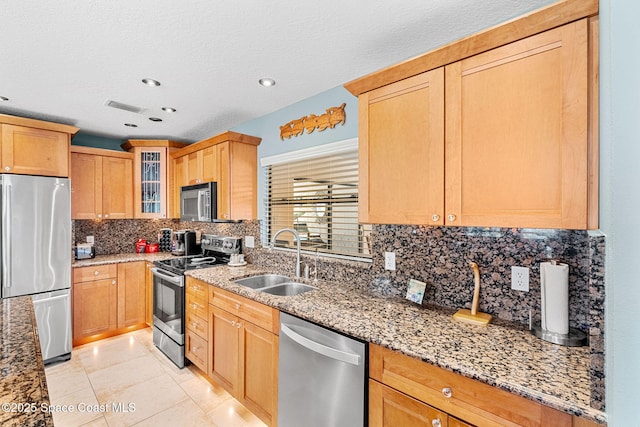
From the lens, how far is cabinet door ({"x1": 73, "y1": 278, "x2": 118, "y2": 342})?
3164 mm

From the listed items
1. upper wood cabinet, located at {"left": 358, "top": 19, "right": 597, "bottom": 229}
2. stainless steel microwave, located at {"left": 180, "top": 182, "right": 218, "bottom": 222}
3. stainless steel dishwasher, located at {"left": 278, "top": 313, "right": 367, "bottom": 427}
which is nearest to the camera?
upper wood cabinet, located at {"left": 358, "top": 19, "right": 597, "bottom": 229}

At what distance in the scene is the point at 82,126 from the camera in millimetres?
3324

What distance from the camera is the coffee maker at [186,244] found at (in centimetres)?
368

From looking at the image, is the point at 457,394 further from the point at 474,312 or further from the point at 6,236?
the point at 6,236

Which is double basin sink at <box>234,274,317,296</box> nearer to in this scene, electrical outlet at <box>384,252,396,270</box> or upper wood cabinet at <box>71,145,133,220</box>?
electrical outlet at <box>384,252,396,270</box>

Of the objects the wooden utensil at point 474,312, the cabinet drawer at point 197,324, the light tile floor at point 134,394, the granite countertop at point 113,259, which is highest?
the wooden utensil at point 474,312

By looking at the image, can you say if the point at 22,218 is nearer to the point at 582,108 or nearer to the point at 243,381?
the point at 243,381

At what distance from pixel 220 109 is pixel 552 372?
294 cm

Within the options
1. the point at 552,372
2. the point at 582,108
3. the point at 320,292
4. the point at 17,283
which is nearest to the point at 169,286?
the point at 17,283

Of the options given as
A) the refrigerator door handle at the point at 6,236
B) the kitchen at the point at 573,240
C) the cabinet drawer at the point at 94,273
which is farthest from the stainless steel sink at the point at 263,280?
the refrigerator door handle at the point at 6,236

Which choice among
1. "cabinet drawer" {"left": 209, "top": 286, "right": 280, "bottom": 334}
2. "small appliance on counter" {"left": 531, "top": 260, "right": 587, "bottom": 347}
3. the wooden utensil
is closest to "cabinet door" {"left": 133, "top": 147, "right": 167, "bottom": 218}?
"cabinet drawer" {"left": 209, "top": 286, "right": 280, "bottom": 334}

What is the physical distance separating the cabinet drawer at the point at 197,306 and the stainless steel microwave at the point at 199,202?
0.82m

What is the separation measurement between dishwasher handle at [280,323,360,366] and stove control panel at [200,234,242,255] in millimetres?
1632

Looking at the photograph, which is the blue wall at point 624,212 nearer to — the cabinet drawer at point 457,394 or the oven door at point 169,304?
the cabinet drawer at point 457,394
